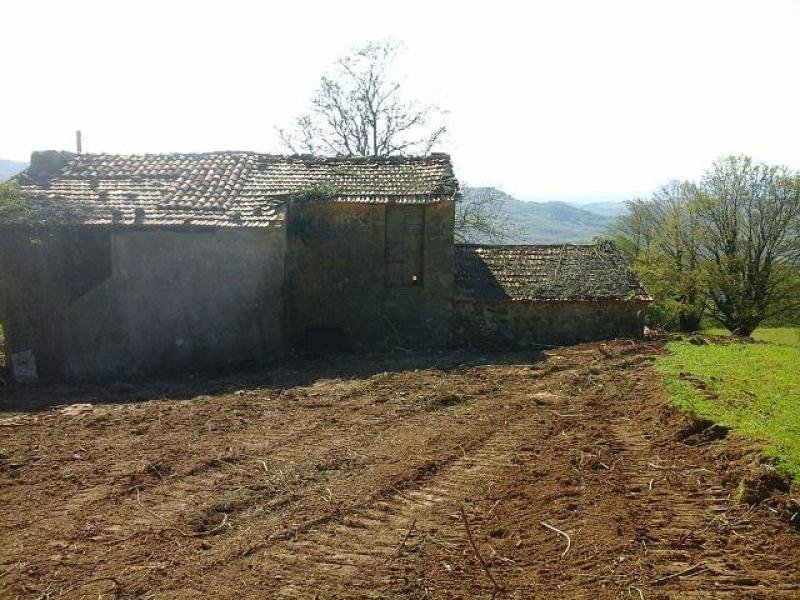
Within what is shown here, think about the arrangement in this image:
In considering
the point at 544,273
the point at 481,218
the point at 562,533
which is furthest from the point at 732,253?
the point at 562,533

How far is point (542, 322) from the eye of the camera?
16.0 meters

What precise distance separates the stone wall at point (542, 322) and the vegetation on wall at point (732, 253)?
10590 millimetres

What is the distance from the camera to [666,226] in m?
27.1

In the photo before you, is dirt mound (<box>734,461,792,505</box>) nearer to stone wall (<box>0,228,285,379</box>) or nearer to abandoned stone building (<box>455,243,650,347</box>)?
abandoned stone building (<box>455,243,650,347</box>)

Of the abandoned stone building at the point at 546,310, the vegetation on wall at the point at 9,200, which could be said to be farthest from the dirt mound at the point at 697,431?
the vegetation on wall at the point at 9,200

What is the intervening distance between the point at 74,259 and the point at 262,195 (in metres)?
4.23

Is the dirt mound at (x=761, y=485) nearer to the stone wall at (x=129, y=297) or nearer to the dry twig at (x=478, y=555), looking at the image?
the dry twig at (x=478, y=555)

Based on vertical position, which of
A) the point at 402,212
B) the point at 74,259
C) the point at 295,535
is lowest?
the point at 295,535

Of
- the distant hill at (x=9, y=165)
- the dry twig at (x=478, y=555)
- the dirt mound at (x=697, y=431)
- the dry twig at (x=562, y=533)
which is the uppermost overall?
the distant hill at (x=9, y=165)

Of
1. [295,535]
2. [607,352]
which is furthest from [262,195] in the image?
[295,535]

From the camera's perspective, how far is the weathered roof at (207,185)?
1435 cm

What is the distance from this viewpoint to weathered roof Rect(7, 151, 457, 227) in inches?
565

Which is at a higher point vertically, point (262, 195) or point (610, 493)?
point (262, 195)

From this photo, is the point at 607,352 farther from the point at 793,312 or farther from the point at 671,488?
the point at 793,312
